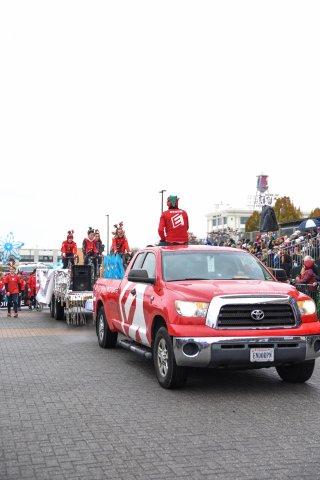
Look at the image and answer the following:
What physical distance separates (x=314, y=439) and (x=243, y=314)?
2.12m

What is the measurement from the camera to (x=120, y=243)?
20.2 m

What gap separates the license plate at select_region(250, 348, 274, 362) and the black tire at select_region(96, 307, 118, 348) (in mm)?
4600

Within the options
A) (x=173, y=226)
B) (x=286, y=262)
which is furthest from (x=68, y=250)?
(x=173, y=226)

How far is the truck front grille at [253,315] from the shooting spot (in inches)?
306

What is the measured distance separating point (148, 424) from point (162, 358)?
6.22 feet

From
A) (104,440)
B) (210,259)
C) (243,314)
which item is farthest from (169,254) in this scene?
(104,440)

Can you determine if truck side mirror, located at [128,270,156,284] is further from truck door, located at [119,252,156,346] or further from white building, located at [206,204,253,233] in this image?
white building, located at [206,204,253,233]

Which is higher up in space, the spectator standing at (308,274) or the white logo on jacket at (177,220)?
the white logo on jacket at (177,220)

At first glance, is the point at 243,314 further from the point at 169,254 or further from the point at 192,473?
the point at 192,473

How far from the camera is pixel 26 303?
29.4 metres

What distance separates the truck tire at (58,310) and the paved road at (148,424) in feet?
30.6

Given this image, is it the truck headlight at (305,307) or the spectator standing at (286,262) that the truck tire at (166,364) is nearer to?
the truck headlight at (305,307)

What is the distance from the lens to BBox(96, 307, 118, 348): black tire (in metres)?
12.0

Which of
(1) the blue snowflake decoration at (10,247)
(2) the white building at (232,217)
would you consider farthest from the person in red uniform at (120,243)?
(2) the white building at (232,217)
